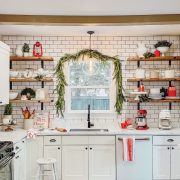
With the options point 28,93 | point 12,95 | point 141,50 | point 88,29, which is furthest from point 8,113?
point 141,50

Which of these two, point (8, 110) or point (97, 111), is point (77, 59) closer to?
point (97, 111)

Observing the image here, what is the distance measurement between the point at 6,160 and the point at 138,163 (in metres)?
2.05

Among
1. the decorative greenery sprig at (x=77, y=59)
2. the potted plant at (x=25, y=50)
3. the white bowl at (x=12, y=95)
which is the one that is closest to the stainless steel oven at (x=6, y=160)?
the white bowl at (x=12, y=95)

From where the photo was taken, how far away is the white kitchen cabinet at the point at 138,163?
14.0ft

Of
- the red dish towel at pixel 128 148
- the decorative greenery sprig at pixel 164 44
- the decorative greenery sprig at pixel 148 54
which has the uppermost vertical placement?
the decorative greenery sprig at pixel 164 44

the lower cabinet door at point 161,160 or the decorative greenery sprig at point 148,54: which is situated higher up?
the decorative greenery sprig at point 148,54

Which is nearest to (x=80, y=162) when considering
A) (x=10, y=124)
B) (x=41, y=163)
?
(x=41, y=163)

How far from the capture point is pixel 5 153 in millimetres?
3178

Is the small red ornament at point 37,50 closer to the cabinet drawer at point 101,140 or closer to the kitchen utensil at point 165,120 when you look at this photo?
the cabinet drawer at point 101,140

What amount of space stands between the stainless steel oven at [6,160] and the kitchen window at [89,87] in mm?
1760

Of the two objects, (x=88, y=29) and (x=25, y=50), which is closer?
(x=88, y=29)

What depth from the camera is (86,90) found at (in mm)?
5035

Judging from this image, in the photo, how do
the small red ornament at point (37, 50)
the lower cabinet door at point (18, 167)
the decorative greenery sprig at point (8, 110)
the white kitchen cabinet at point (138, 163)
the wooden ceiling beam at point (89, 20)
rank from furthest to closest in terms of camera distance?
1. the small red ornament at point (37, 50)
2. the decorative greenery sprig at point (8, 110)
3. the white kitchen cabinet at point (138, 163)
4. the wooden ceiling beam at point (89, 20)
5. the lower cabinet door at point (18, 167)
